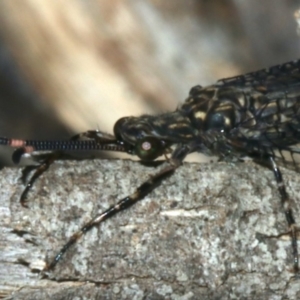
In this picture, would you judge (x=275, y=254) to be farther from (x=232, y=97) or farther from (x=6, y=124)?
(x=6, y=124)

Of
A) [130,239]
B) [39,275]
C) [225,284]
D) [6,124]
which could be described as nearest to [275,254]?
[225,284]

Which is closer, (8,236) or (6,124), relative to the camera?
(8,236)

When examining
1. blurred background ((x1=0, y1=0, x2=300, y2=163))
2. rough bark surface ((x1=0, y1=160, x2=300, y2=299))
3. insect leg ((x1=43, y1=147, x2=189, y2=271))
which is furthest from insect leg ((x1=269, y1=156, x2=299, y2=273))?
blurred background ((x1=0, y1=0, x2=300, y2=163))

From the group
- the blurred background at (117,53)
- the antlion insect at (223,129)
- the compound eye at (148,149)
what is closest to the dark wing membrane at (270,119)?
the antlion insect at (223,129)

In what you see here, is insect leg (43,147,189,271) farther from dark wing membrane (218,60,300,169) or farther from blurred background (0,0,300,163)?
blurred background (0,0,300,163)

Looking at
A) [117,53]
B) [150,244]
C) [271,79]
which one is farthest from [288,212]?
[117,53]

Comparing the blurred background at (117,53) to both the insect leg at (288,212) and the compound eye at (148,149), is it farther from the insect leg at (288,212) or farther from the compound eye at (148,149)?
the insect leg at (288,212)

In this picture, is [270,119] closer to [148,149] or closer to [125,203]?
[148,149]
